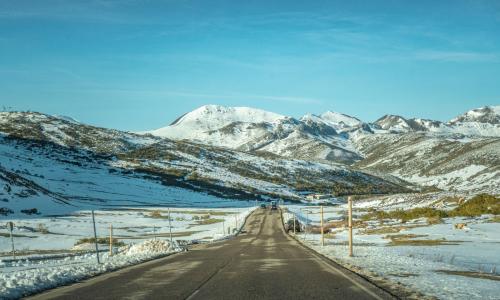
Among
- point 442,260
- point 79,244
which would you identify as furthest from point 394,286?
point 79,244

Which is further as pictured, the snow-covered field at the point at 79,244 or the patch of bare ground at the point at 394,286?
the snow-covered field at the point at 79,244

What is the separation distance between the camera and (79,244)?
58375mm

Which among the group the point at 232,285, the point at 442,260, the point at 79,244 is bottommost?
the point at 79,244

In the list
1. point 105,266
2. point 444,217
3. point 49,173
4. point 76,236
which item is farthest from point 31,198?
point 105,266

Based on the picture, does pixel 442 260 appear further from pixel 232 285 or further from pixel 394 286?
pixel 232 285

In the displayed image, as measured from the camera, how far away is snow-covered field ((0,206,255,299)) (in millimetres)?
18880

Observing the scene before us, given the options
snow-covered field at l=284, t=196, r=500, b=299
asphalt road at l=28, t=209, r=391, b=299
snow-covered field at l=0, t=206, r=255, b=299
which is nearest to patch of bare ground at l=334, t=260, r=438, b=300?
snow-covered field at l=284, t=196, r=500, b=299

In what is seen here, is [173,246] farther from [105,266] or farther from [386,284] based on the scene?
[386,284]

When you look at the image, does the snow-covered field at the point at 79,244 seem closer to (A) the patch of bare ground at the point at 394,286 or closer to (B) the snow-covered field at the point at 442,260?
(A) the patch of bare ground at the point at 394,286

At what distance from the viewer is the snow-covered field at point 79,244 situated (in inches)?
743

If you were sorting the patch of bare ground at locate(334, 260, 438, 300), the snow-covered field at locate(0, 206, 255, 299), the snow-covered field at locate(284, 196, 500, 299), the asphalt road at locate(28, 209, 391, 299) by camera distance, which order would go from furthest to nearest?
the snow-covered field at locate(0, 206, 255, 299)
the snow-covered field at locate(284, 196, 500, 299)
the asphalt road at locate(28, 209, 391, 299)
the patch of bare ground at locate(334, 260, 438, 300)

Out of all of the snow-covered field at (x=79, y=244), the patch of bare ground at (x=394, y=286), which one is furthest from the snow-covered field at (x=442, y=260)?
the snow-covered field at (x=79, y=244)

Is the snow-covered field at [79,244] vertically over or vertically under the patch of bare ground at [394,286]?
under

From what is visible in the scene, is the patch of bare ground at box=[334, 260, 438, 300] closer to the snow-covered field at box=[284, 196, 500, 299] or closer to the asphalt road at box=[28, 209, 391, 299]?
the snow-covered field at box=[284, 196, 500, 299]
